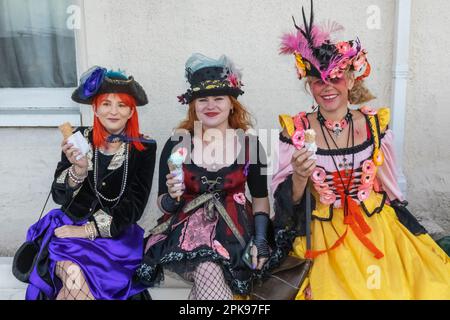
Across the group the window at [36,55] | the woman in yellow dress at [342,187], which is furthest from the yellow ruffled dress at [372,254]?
the window at [36,55]

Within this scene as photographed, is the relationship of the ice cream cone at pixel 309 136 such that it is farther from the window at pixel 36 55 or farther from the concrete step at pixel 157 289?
the window at pixel 36 55

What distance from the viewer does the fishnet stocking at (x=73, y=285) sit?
8.79 feet

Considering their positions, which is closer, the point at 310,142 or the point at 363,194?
the point at 310,142

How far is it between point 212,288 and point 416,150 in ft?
7.02

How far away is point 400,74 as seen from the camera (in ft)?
12.4

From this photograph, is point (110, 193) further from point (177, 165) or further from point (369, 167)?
point (369, 167)

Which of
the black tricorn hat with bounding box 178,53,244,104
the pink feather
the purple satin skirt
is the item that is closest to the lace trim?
the purple satin skirt

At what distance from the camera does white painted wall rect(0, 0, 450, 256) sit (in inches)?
150

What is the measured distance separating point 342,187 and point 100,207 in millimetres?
1324

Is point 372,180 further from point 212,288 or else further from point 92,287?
point 92,287

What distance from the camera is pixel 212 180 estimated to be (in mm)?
2895

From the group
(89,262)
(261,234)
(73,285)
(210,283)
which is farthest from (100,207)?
(261,234)

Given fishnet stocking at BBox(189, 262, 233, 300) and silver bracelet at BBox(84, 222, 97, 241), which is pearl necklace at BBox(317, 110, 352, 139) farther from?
silver bracelet at BBox(84, 222, 97, 241)
